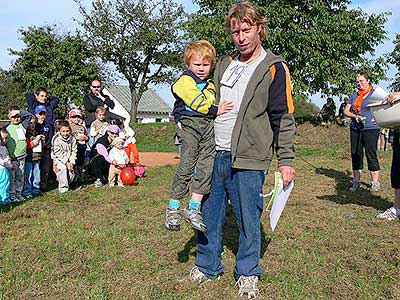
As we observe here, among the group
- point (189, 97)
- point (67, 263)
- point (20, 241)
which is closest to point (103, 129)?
point (20, 241)

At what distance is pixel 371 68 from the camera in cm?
2517

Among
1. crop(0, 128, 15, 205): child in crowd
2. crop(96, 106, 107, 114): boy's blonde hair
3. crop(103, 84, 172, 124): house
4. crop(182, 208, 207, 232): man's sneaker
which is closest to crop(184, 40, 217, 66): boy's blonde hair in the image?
crop(182, 208, 207, 232): man's sneaker

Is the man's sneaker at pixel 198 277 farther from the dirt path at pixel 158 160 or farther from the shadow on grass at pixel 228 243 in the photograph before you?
the dirt path at pixel 158 160

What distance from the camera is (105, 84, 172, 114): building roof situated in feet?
199

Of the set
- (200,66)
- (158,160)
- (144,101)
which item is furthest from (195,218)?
(144,101)

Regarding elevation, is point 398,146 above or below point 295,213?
above

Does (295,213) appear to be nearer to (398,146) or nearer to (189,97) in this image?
(398,146)

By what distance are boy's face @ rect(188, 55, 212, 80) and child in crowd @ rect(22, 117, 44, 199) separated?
5311 mm

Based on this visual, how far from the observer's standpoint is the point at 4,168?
7031 millimetres

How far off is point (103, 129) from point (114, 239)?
16.4 feet

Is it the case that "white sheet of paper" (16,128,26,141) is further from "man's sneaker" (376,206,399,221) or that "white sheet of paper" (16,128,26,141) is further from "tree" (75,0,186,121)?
"tree" (75,0,186,121)

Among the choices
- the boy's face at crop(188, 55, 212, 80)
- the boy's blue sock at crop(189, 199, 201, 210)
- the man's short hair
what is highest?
the man's short hair

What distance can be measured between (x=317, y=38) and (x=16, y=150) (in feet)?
62.8

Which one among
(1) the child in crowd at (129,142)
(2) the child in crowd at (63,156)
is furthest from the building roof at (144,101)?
(2) the child in crowd at (63,156)
